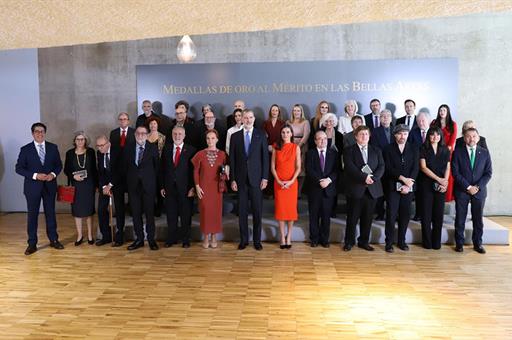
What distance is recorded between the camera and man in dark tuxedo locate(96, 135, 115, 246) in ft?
20.6

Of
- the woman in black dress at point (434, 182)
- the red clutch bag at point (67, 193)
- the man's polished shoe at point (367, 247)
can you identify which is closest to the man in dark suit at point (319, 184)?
the man's polished shoe at point (367, 247)

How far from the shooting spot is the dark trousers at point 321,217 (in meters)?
6.05

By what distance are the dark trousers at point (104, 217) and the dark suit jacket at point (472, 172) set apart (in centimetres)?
445

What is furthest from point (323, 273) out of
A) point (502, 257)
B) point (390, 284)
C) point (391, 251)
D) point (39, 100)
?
point (39, 100)

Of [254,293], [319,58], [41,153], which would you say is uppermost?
[319,58]

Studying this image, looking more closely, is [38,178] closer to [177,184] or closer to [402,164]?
[177,184]

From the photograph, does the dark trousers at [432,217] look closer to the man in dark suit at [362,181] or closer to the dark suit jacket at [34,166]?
the man in dark suit at [362,181]

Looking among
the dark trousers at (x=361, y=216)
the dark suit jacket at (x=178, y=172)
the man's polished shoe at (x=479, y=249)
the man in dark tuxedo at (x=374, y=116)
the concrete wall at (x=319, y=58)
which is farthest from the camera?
the concrete wall at (x=319, y=58)

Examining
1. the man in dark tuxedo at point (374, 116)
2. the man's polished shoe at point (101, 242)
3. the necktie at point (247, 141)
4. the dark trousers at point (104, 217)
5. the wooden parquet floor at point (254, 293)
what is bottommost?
the wooden parquet floor at point (254, 293)

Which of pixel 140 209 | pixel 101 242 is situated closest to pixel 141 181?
pixel 140 209

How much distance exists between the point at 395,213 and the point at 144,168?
319 centimetres

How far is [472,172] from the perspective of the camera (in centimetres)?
584

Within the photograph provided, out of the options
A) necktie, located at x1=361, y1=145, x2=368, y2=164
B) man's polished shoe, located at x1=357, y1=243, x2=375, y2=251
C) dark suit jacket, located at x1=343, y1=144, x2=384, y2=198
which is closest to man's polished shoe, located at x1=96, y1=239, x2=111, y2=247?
dark suit jacket, located at x1=343, y1=144, x2=384, y2=198

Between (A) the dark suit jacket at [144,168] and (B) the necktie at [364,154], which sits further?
(A) the dark suit jacket at [144,168]
